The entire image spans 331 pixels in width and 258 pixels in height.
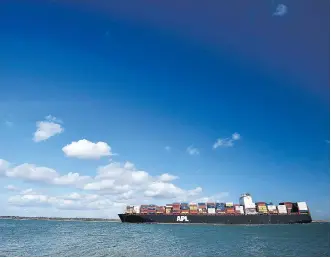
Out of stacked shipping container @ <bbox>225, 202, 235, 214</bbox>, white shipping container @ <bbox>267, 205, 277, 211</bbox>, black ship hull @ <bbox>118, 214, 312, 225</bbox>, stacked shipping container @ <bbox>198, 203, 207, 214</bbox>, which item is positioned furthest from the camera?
stacked shipping container @ <bbox>198, 203, 207, 214</bbox>

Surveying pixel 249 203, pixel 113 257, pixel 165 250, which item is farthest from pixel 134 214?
pixel 113 257

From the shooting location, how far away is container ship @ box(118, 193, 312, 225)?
8406 centimetres

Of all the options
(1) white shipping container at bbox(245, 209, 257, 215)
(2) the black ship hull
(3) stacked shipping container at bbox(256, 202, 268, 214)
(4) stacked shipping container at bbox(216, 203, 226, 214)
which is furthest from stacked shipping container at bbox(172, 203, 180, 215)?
(3) stacked shipping container at bbox(256, 202, 268, 214)

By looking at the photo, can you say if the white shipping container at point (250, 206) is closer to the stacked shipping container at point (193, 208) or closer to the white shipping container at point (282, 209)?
the white shipping container at point (282, 209)

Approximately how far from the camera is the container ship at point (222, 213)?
8406 cm

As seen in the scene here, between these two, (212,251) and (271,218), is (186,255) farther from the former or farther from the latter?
(271,218)

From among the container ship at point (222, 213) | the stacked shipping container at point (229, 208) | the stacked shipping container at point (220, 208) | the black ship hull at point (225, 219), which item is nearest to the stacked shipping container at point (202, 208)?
the container ship at point (222, 213)

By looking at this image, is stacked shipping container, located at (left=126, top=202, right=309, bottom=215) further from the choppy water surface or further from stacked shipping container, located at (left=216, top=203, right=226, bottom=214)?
the choppy water surface

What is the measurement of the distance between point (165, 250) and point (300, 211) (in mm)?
74610

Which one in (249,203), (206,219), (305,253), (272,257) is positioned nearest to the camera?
(272,257)

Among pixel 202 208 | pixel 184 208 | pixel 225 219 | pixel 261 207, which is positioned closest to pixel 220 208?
pixel 225 219

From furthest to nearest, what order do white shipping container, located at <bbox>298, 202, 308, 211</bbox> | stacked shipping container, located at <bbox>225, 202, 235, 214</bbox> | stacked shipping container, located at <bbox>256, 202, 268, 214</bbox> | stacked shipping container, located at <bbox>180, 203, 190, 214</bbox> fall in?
white shipping container, located at <bbox>298, 202, 308, 211</bbox>, stacked shipping container, located at <bbox>180, 203, 190, 214</bbox>, stacked shipping container, located at <bbox>256, 202, 268, 214</bbox>, stacked shipping container, located at <bbox>225, 202, 235, 214</bbox>

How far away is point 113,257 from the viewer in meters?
22.6

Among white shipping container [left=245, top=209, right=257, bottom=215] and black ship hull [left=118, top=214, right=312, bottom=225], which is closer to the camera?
black ship hull [left=118, top=214, right=312, bottom=225]
